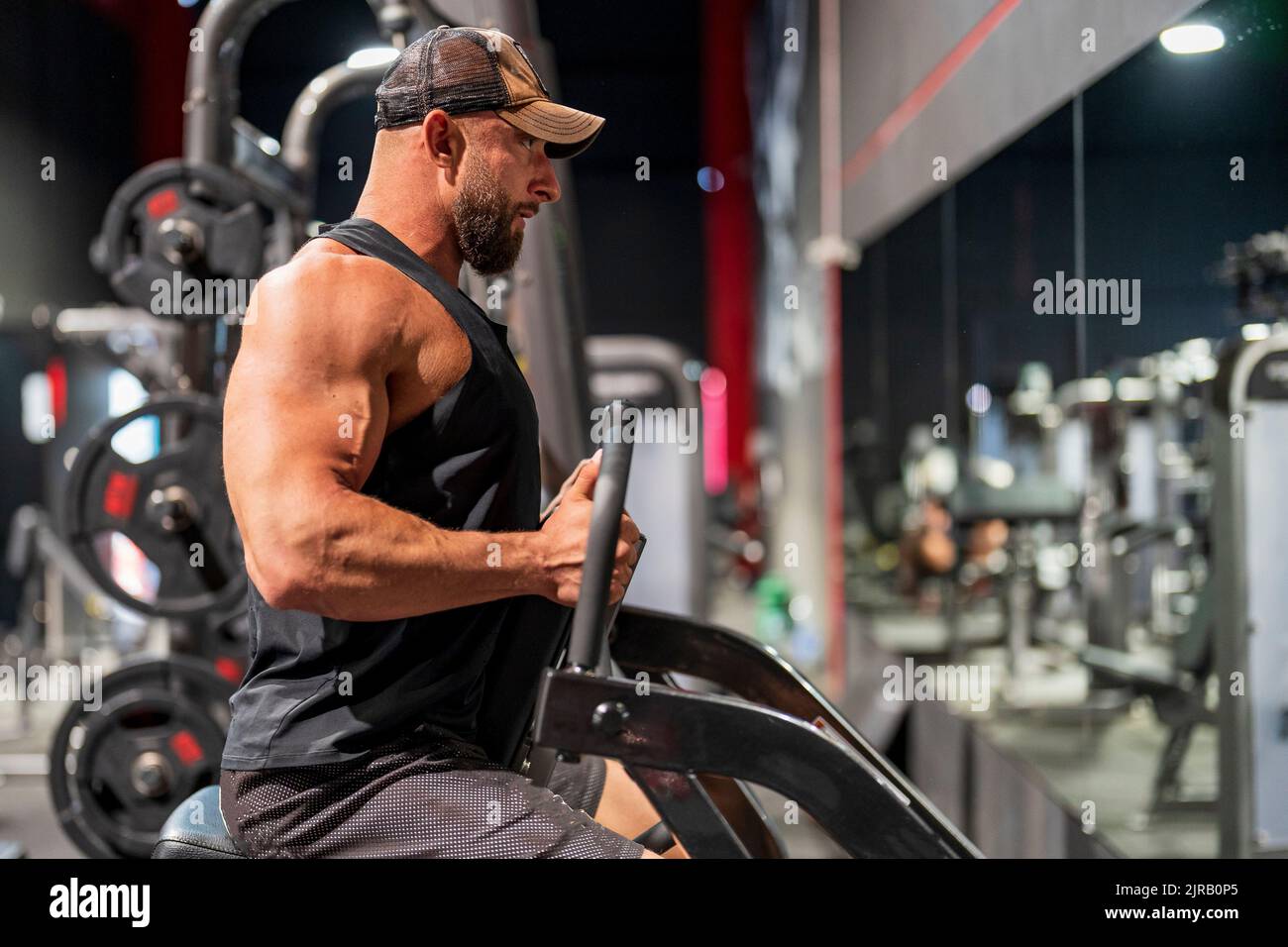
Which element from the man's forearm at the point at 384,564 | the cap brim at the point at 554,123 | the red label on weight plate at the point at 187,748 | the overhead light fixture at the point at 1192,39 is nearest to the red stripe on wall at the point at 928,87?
the overhead light fixture at the point at 1192,39

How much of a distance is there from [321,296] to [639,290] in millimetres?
12846

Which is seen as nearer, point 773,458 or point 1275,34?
point 1275,34

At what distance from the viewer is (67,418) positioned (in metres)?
6.48

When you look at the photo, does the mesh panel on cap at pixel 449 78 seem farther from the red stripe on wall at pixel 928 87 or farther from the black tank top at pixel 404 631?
the red stripe on wall at pixel 928 87

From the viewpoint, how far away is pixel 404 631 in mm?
1324

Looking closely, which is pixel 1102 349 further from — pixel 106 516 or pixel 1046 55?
pixel 106 516

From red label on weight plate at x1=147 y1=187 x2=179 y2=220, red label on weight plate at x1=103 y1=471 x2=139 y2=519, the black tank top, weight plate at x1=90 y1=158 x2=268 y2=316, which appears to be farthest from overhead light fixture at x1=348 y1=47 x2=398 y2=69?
the black tank top

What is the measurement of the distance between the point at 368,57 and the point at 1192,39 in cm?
163

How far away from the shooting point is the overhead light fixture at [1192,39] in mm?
1994

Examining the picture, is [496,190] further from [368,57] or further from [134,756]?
[134,756]

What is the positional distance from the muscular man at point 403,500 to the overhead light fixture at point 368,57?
119cm

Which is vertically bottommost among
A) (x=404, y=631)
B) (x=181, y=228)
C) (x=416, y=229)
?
(x=404, y=631)

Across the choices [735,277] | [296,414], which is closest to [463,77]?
[296,414]
